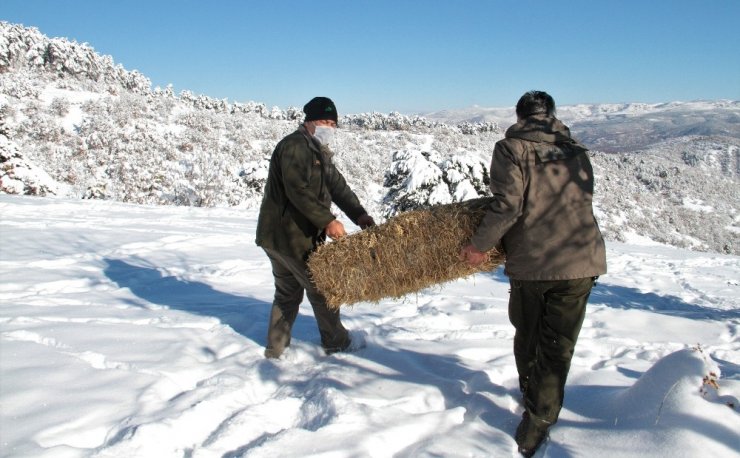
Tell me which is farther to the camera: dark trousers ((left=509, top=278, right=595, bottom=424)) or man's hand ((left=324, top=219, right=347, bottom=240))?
man's hand ((left=324, top=219, right=347, bottom=240))

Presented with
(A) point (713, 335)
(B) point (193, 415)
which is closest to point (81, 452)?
(B) point (193, 415)

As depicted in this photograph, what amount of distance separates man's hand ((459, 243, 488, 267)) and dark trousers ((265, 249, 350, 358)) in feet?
4.14

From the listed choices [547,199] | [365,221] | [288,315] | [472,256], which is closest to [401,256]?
[472,256]

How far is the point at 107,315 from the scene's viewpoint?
4.52 m

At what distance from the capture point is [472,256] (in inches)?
108

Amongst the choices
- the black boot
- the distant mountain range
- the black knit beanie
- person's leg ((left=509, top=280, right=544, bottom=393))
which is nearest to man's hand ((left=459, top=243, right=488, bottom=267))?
person's leg ((left=509, top=280, right=544, bottom=393))

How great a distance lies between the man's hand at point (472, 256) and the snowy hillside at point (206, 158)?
186 centimetres

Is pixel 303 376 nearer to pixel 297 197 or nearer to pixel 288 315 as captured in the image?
pixel 288 315

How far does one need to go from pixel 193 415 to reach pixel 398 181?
1450 centimetres

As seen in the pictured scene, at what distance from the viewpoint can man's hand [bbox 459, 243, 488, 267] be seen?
2.71 m

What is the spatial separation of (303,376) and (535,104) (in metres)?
2.44

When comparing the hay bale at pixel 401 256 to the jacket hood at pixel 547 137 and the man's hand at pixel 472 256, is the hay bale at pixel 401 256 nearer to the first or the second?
the man's hand at pixel 472 256

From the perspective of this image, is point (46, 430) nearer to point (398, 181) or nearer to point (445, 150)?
point (398, 181)

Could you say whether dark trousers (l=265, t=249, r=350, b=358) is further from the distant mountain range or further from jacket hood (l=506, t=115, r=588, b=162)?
the distant mountain range
